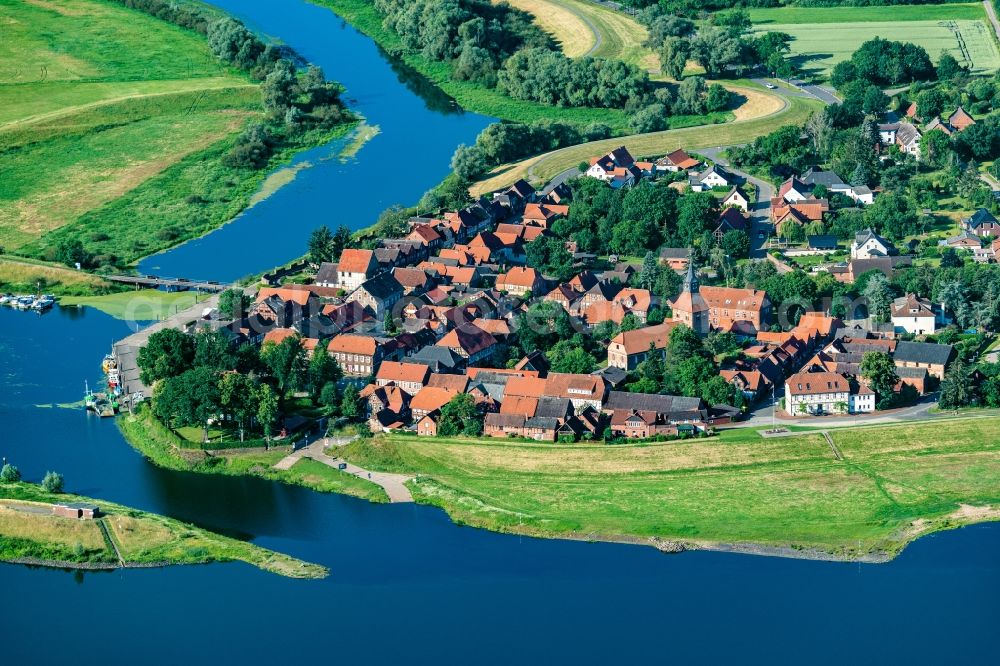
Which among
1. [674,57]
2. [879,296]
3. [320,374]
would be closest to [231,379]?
[320,374]

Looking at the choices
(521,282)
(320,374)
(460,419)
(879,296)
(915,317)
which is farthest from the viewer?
(521,282)

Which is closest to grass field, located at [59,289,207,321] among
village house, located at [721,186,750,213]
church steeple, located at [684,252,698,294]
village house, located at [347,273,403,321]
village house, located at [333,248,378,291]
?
village house, located at [333,248,378,291]

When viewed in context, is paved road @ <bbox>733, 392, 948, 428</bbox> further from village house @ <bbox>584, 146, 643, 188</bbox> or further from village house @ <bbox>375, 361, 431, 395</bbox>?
village house @ <bbox>584, 146, 643, 188</bbox>

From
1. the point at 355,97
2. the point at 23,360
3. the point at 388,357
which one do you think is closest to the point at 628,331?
the point at 388,357

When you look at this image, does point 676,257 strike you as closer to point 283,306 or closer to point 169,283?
point 283,306

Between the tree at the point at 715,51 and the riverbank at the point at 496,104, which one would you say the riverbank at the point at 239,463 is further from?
the tree at the point at 715,51
